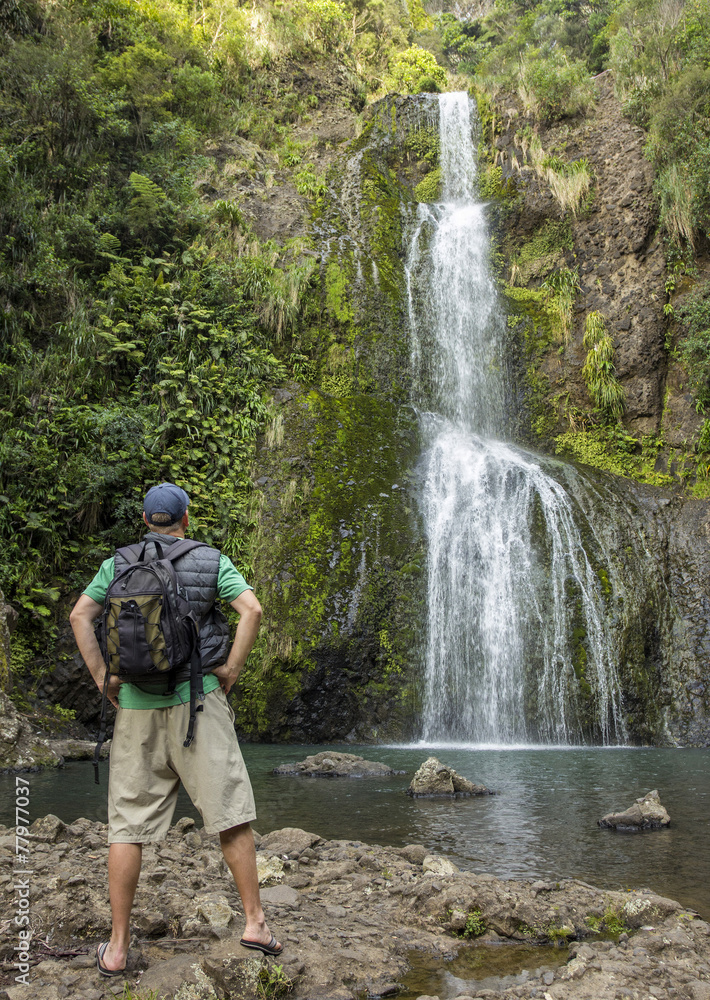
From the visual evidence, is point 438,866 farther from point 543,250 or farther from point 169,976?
point 543,250

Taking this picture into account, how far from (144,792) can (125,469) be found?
8.78 m

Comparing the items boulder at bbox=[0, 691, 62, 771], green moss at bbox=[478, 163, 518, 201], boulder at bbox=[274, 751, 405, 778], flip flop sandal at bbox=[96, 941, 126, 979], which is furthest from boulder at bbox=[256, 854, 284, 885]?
green moss at bbox=[478, 163, 518, 201]

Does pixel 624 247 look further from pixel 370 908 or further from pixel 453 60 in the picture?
pixel 453 60

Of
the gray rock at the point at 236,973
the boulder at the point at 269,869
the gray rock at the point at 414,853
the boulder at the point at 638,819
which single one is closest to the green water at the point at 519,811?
the boulder at the point at 638,819

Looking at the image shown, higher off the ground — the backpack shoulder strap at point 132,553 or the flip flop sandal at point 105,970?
the backpack shoulder strap at point 132,553

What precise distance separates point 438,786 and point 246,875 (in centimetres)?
376

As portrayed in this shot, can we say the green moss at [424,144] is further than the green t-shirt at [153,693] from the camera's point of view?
Yes

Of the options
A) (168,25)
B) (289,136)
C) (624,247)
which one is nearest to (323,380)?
(624,247)

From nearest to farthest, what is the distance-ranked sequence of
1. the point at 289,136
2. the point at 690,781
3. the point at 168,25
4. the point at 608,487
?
the point at 690,781, the point at 608,487, the point at 168,25, the point at 289,136

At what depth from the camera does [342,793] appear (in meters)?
6.09

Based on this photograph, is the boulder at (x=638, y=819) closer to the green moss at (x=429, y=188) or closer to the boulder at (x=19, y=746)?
the boulder at (x=19, y=746)

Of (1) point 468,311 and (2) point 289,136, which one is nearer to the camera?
(1) point 468,311

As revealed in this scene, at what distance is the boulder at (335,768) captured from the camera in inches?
280

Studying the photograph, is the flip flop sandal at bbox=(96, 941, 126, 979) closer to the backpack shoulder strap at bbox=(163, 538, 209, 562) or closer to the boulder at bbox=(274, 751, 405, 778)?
the backpack shoulder strap at bbox=(163, 538, 209, 562)
